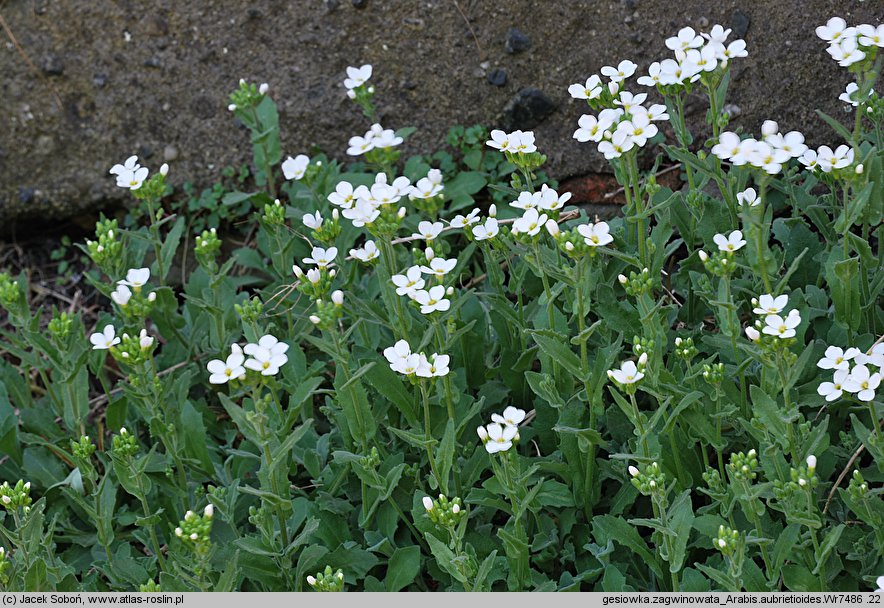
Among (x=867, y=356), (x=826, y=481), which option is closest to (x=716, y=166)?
(x=867, y=356)

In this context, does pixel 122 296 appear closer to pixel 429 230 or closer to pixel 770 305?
pixel 429 230

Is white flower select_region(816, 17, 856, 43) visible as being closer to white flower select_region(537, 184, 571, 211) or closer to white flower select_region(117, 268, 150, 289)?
white flower select_region(537, 184, 571, 211)

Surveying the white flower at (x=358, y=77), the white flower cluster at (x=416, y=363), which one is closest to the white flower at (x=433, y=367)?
the white flower cluster at (x=416, y=363)

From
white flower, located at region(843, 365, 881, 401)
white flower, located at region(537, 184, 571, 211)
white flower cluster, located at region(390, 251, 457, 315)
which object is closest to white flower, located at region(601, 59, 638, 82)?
white flower, located at region(537, 184, 571, 211)

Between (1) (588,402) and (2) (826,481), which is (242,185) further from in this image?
(2) (826,481)

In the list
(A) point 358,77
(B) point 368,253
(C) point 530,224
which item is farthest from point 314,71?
(C) point 530,224
